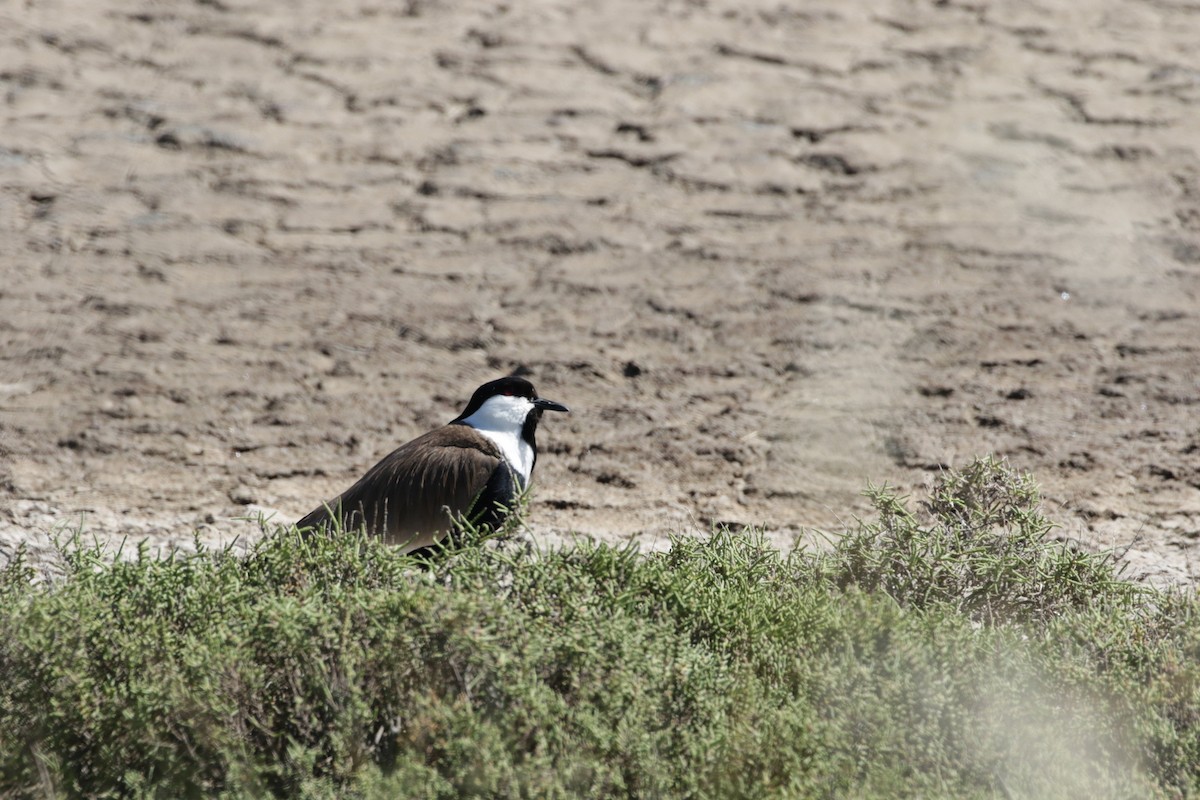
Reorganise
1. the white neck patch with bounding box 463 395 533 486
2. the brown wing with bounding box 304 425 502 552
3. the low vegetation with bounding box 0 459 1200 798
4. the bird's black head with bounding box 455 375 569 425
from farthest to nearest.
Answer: the bird's black head with bounding box 455 375 569 425 → the white neck patch with bounding box 463 395 533 486 → the brown wing with bounding box 304 425 502 552 → the low vegetation with bounding box 0 459 1200 798

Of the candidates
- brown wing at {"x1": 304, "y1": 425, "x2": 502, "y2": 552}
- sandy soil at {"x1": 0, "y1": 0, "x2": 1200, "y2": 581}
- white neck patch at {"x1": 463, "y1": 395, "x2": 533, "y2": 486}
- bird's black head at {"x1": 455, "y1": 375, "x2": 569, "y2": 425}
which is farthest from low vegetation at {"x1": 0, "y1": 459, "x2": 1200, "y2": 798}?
bird's black head at {"x1": 455, "y1": 375, "x2": 569, "y2": 425}

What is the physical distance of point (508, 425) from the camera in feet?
16.1

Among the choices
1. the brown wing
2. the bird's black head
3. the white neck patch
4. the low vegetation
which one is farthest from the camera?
the bird's black head

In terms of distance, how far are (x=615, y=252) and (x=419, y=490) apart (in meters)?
2.15

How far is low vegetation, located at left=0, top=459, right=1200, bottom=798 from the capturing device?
2.99 m

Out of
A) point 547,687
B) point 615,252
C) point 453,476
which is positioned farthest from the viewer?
point 615,252

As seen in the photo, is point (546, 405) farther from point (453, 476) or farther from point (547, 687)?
point (547, 687)

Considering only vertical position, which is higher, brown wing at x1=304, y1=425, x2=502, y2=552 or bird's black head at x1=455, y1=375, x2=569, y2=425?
bird's black head at x1=455, y1=375, x2=569, y2=425

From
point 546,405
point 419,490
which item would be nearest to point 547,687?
point 419,490

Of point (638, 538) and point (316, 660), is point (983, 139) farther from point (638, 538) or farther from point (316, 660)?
point (316, 660)

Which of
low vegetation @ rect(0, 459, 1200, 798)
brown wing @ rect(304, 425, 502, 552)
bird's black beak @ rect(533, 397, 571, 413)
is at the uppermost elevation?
low vegetation @ rect(0, 459, 1200, 798)

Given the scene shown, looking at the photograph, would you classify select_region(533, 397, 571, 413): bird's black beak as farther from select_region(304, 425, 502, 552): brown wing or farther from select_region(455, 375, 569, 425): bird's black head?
select_region(304, 425, 502, 552): brown wing

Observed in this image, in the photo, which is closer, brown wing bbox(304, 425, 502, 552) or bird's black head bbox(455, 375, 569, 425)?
brown wing bbox(304, 425, 502, 552)

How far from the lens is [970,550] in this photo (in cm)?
379
